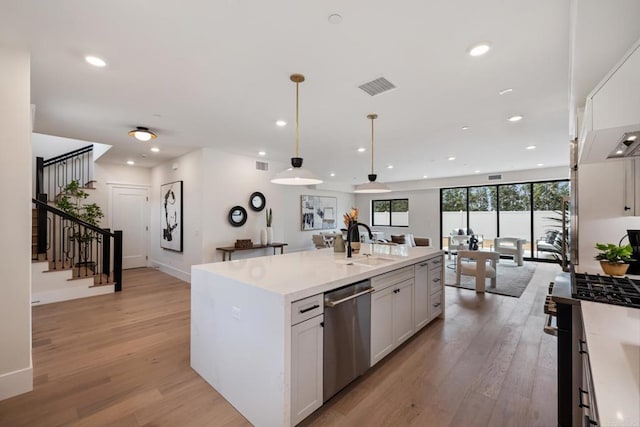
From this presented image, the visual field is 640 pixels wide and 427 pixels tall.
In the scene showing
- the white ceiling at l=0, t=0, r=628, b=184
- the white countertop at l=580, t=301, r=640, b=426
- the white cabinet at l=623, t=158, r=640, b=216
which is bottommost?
the white countertop at l=580, t=301, r=640, b=426

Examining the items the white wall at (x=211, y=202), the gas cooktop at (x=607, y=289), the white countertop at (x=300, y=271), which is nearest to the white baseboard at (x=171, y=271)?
the white wall at (x=211, y=202)

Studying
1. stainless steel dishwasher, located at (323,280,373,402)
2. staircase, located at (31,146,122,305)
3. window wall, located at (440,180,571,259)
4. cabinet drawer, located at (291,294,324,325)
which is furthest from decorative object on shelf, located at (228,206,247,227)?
window wall, located at (440,180,571,259)

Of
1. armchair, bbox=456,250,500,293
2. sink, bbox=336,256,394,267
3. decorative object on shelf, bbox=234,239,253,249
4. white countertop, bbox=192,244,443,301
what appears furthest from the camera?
decorative object on shelf, bbox=234,239,253,249

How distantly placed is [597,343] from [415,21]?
2.00 meters

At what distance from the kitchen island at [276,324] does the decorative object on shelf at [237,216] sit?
121 inches

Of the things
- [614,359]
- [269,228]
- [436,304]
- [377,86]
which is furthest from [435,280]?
[269,228]

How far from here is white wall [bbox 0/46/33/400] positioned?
2.15m

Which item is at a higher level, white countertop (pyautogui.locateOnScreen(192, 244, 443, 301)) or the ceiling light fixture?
the ceiling light fixture

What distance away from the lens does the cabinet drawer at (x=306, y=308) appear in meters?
1.74

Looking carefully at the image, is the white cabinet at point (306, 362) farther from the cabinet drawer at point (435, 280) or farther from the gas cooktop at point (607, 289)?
the cabinet drawer at point (435, 280)

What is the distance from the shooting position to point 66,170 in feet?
21.5

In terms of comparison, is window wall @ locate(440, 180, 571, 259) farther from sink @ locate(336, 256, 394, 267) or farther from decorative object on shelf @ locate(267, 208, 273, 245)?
sink @ locate(336, 256, 394, 267)

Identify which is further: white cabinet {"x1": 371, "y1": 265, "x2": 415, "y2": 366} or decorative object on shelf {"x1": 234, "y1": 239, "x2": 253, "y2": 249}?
decorative object on shelf {"x1": 234, "y1": 239, "x2": 253, "y2": 249}

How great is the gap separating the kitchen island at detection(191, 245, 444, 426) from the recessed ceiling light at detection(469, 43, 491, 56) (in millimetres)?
1901
